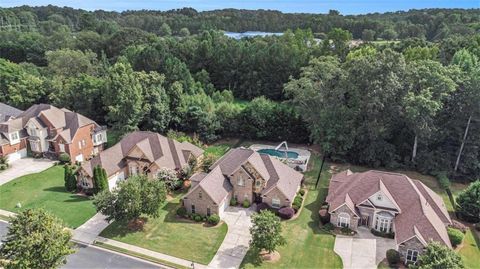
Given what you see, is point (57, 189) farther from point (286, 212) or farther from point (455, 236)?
point (455, 236)

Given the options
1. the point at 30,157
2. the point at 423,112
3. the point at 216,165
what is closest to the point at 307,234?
the point at 216,165

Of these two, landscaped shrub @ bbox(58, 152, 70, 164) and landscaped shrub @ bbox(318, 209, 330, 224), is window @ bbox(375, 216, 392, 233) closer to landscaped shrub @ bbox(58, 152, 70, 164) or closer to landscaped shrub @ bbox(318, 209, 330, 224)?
landscaped shrub @ bbox(318, 209, 330, 224)

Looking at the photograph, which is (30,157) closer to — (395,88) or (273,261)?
(273,261)

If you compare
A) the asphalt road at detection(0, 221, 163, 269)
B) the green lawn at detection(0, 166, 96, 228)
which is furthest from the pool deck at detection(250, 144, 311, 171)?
the green lawn at detection(0, 166, 96, 228)

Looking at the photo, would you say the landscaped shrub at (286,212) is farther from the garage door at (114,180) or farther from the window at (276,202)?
the garage door at (114,180)

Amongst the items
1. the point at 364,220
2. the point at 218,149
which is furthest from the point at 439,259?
the point at 218,149

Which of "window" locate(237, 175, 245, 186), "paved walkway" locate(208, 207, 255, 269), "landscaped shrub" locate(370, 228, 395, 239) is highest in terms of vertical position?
"window" locate(237, 175, 245, 186)
